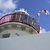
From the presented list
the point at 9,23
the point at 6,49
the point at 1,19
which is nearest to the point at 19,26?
the point at 9,23

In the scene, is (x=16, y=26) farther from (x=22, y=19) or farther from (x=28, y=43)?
(x=28, y=43)

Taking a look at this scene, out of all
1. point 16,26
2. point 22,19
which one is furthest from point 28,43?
point 22,19

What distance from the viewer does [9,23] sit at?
7168 millimetres

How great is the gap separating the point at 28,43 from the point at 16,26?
2.45 meters

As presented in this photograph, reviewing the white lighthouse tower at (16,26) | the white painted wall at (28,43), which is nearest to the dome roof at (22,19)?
the white lighthouse tower at (16,26)

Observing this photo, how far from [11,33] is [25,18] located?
3.04 ft

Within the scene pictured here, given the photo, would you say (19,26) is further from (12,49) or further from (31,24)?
(12,49)

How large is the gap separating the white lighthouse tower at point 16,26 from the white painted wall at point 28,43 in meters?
1.99

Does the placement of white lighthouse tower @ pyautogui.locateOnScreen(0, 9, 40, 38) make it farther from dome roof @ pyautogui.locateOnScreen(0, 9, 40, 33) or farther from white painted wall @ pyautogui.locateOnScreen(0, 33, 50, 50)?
white painted wall @ pyautogui.locateOnScreen(0, 33, 50, 50)

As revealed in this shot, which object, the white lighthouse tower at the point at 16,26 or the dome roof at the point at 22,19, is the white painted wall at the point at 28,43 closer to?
the white lighthouse tower at the point at 16,26

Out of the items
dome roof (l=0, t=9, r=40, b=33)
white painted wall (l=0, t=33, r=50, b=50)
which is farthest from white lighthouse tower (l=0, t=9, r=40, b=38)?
white painted wall (l=0, t=33, r=50, b=50)

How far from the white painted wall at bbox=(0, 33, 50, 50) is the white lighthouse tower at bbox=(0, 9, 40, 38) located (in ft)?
6.54

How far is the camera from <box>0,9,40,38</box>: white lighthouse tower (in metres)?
7.16

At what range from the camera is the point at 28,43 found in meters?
4.82
